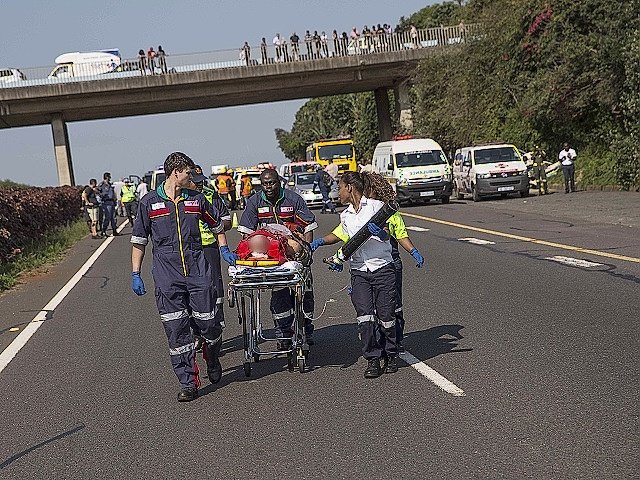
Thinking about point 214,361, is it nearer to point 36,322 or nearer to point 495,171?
point 36,322

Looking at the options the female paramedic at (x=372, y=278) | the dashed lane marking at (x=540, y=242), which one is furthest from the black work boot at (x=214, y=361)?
the dashed lane marking at (x=540, y=242)

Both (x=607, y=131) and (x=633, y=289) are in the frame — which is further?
(x=607, y=131)

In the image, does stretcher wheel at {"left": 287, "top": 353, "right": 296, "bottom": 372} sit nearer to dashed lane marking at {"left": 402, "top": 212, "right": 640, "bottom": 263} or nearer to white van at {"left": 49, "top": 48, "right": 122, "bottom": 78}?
dashed lane marking at {"left": 402, "top": 212, "right": 640, "bottom": 263}

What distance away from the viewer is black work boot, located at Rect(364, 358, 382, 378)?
27.8 ft

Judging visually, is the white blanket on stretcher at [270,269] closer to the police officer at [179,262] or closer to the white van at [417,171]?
the police officer at [179,262]

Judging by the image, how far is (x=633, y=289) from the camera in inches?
484

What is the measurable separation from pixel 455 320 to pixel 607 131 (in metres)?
27.7

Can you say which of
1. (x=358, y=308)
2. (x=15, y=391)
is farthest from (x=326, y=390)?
(x=15, y=391)

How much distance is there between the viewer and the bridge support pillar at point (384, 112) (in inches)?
2498

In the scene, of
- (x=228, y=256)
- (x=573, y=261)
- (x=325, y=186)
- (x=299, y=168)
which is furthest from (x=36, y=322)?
(x=299, y=168)

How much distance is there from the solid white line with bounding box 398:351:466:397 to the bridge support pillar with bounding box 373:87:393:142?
179 ft

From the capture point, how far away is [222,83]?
176 ft

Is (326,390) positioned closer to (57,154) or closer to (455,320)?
(455,320)

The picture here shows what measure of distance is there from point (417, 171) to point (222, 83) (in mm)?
19608
